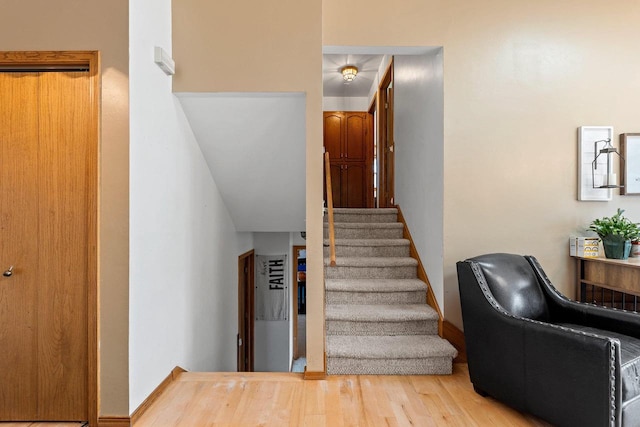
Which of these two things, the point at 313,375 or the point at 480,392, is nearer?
the point at 480,392

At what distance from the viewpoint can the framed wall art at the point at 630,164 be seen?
3.09 metres

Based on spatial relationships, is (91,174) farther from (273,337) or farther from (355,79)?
(355,79)

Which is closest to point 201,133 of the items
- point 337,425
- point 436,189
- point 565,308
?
point 436,189

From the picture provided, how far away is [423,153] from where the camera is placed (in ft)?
11.7

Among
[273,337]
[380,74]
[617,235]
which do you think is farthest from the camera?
[273,337]

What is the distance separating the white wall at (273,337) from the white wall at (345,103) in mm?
2682

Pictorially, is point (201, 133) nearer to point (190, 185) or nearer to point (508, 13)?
point (190, 185)

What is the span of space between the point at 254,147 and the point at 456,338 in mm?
2380

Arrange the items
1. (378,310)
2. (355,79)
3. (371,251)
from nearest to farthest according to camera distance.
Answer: (378,310), (371,251), (355,79)

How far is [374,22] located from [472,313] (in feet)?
8.07

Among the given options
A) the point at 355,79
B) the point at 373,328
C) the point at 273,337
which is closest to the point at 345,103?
the point at 355,79

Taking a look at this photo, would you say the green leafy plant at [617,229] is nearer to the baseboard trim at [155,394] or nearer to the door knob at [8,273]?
the baseboard trim at [155,394]

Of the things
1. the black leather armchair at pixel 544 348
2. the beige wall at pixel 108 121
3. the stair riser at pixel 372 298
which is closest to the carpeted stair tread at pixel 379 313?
the stair riser at pixel 372 298

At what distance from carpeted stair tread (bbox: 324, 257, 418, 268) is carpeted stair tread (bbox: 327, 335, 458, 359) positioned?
0.79 metres
